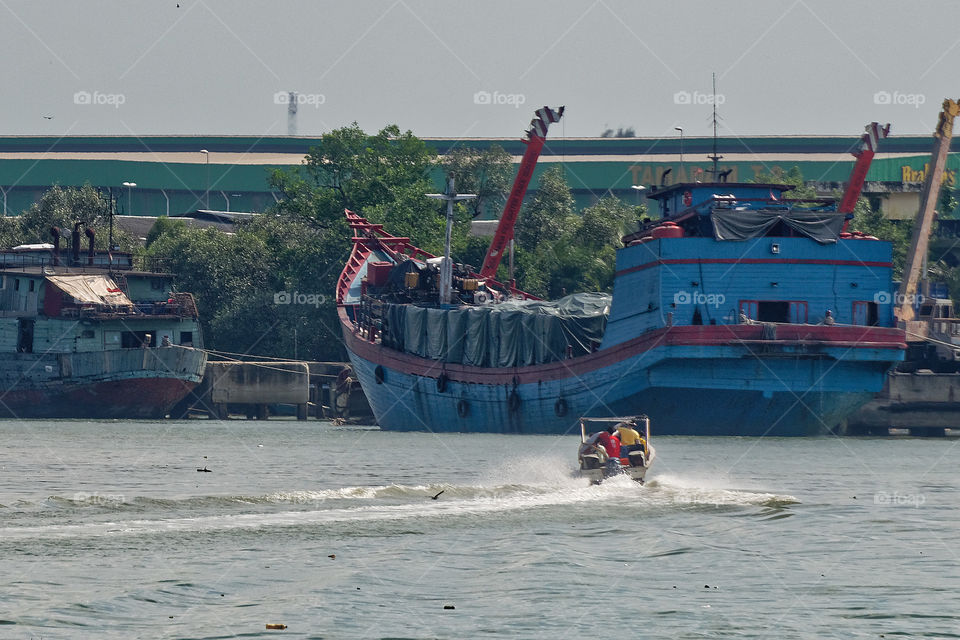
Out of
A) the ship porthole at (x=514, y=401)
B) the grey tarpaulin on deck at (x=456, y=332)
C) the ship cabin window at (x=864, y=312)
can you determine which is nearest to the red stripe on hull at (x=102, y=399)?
the grey tarpaulin on deck at (x=456, y=332)

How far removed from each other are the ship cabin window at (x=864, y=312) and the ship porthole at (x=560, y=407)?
12.5 m

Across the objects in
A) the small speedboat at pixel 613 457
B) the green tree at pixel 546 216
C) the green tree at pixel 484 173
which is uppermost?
the green tree at pixel 484 173

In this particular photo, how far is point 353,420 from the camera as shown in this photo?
83.1 meters

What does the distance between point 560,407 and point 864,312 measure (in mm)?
13135

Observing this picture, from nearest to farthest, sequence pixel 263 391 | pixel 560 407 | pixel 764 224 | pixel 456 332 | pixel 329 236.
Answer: pixel 764 224
pixel 560 407
pixel 456 332
pixel 263 391
pixel 329 236

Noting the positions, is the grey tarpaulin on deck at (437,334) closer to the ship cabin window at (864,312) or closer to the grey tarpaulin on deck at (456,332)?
the grey tarpaulin on deck at (456,332)

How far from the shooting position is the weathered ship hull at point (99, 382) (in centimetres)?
7881

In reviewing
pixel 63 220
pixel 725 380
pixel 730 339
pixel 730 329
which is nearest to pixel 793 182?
pixel 725 380

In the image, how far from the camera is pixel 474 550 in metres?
27.8

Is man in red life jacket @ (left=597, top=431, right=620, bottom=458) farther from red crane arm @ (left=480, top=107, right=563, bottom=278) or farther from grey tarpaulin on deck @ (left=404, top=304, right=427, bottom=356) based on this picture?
red crane arm @ (left=480, top=107, right=563, bottom=278)

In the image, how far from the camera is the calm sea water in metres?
21.8

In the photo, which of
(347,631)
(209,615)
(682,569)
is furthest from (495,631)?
(682,569)

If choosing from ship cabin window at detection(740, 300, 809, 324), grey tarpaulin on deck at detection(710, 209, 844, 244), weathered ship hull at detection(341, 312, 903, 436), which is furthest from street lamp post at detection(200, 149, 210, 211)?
ship cabin window at detection(740, 300, 809, 324)

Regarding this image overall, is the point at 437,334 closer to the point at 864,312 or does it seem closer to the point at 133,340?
the point at 133,340
